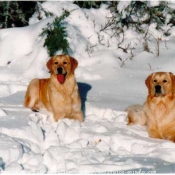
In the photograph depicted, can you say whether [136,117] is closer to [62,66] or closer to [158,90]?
[158,90]

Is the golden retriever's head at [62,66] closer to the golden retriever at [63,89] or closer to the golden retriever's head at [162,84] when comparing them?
the golden retriever at [63,89]

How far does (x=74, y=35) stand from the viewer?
37.2ft

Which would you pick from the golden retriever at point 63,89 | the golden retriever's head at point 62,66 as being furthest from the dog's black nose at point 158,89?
the golden retriever's head at point 62,66

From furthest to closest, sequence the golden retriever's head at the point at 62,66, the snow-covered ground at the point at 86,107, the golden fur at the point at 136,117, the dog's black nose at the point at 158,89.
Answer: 1. the golden retriever's head at the point at 62,66
2. the golden fur at the point at 136,117
3. the dog's black nose at the point at 158,89
4. the snow-covered ground at the point at 86,107

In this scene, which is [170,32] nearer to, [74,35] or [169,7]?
[169,7]

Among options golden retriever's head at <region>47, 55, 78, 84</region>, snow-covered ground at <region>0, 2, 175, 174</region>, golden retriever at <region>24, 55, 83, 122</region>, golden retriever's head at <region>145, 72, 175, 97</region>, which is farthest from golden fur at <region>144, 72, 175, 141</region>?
golden retriever's head at <region>47, 55, 78, 84</region>

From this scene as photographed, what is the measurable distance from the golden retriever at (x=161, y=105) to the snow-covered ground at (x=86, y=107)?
0.69 ft

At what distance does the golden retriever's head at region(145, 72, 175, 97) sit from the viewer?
270 inches

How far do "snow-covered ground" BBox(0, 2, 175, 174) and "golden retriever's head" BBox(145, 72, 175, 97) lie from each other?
2.11 feet

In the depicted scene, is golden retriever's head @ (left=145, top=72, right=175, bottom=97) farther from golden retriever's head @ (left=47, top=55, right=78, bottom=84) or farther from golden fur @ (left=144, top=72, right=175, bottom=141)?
golden retriever's head @ (left=47, top=55, right=78, bottom=84)

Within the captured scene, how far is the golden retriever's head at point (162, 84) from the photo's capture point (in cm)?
685

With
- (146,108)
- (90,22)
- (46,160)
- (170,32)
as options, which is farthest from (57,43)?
(46,160)

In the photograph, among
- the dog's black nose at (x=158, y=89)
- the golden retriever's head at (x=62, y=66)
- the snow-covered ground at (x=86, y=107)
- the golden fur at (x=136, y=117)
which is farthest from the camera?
the golden retriever's head at (x=62, y=66)

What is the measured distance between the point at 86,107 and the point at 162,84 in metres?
1.78
